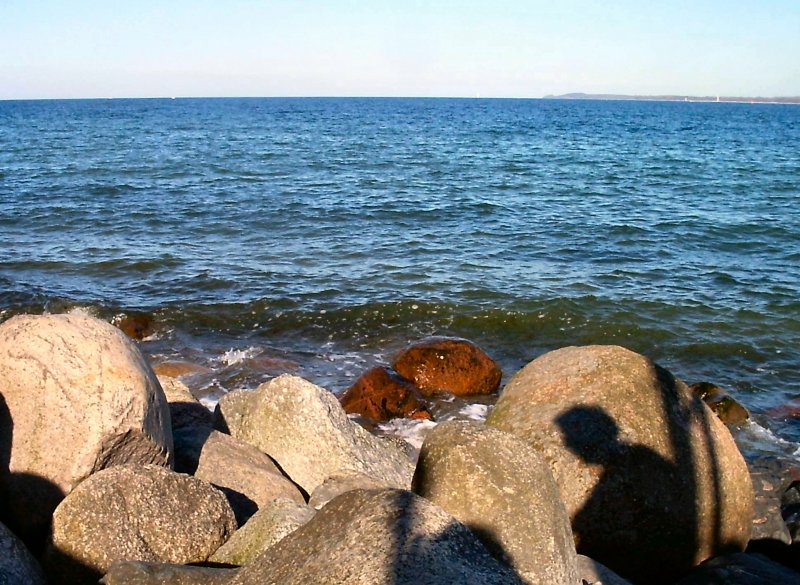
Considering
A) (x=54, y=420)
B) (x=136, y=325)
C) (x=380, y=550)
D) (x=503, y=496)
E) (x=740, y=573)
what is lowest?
(x=136, y=325)

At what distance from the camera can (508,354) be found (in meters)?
13.8

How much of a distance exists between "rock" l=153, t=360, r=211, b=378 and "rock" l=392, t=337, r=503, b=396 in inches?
122

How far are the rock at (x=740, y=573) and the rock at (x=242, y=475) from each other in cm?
309

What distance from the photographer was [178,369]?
12.4 m

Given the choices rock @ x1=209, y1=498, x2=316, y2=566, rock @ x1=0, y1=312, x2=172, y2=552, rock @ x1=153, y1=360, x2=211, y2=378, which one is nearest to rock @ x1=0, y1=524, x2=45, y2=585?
rock @ x1=0, y1=312, x2=172, y2=552

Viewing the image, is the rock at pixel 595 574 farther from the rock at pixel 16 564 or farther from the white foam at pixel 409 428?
the white foam at pixel 409 428

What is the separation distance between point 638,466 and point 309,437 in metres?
2.70

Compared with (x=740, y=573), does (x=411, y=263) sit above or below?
below

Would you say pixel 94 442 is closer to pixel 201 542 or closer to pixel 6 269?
pixel 201 542

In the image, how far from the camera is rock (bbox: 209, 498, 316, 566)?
493 cm

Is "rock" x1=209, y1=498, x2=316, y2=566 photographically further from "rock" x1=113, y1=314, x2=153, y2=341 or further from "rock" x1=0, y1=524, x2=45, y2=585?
"rock" x1=113, y1=314, x2=153, y2=341

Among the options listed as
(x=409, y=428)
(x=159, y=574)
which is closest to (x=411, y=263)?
(x=409, y=428)

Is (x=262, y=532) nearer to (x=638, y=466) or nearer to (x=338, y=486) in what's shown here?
(x=338, y=486)

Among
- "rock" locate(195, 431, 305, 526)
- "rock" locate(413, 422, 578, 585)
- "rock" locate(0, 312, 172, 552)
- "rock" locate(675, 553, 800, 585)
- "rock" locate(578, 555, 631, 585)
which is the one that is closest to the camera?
"rock" locate(413, 422, 578, 585)
